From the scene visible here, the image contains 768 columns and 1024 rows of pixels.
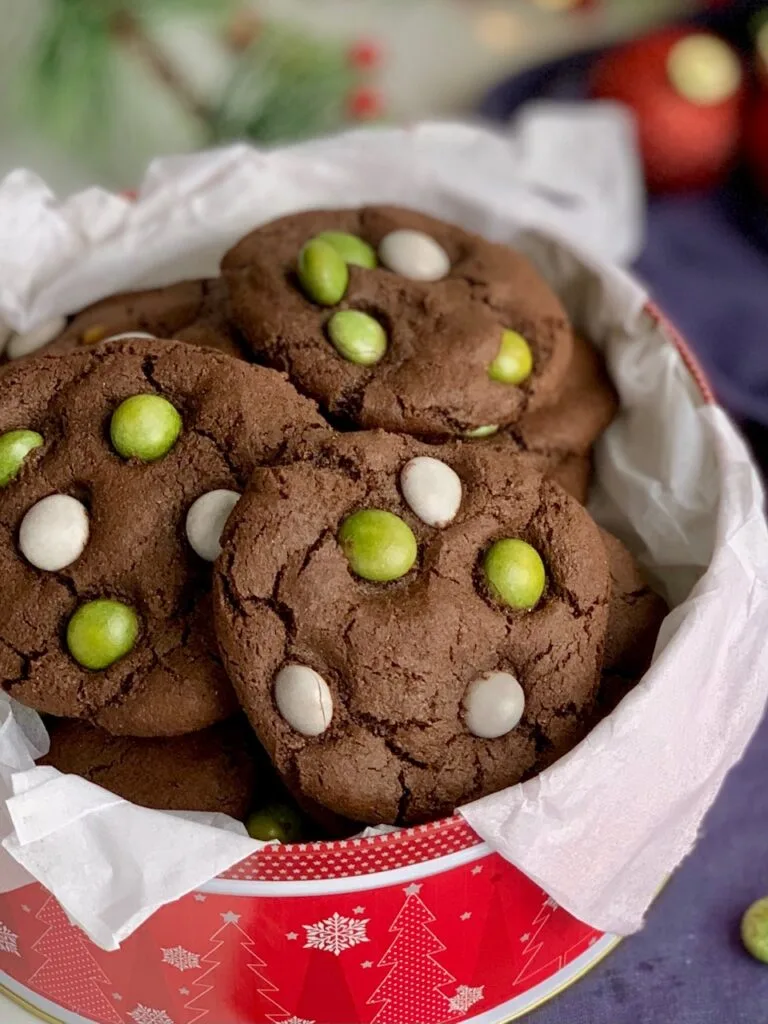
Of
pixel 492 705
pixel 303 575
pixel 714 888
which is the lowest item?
pixel 714 888

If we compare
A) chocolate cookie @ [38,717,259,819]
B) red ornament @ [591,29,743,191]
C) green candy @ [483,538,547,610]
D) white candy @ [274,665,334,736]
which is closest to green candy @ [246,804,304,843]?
chocolate cookie @ [38,717,259,819]

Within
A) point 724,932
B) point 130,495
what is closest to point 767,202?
point 724,932

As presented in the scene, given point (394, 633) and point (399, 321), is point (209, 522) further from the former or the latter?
point (399, 321)

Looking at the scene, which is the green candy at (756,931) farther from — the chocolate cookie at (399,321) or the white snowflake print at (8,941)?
the white snowflake print at (8,941)

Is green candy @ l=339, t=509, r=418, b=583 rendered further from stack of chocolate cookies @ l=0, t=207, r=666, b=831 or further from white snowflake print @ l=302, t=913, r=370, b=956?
white snowflake print @ l=302, t=913, r=370, b=956

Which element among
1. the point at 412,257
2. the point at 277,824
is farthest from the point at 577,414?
the point at 277,824

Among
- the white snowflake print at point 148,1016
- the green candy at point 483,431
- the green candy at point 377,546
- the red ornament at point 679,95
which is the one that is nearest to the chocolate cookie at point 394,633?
the green candy at point 377,546

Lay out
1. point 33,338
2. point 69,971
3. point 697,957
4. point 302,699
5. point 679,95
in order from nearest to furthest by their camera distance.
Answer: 1. point 302,699
2. point 69,971
3. point 697,957
4. point 33,338
5. point 679,95

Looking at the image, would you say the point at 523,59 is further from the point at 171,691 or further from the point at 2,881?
the point at 2,881
